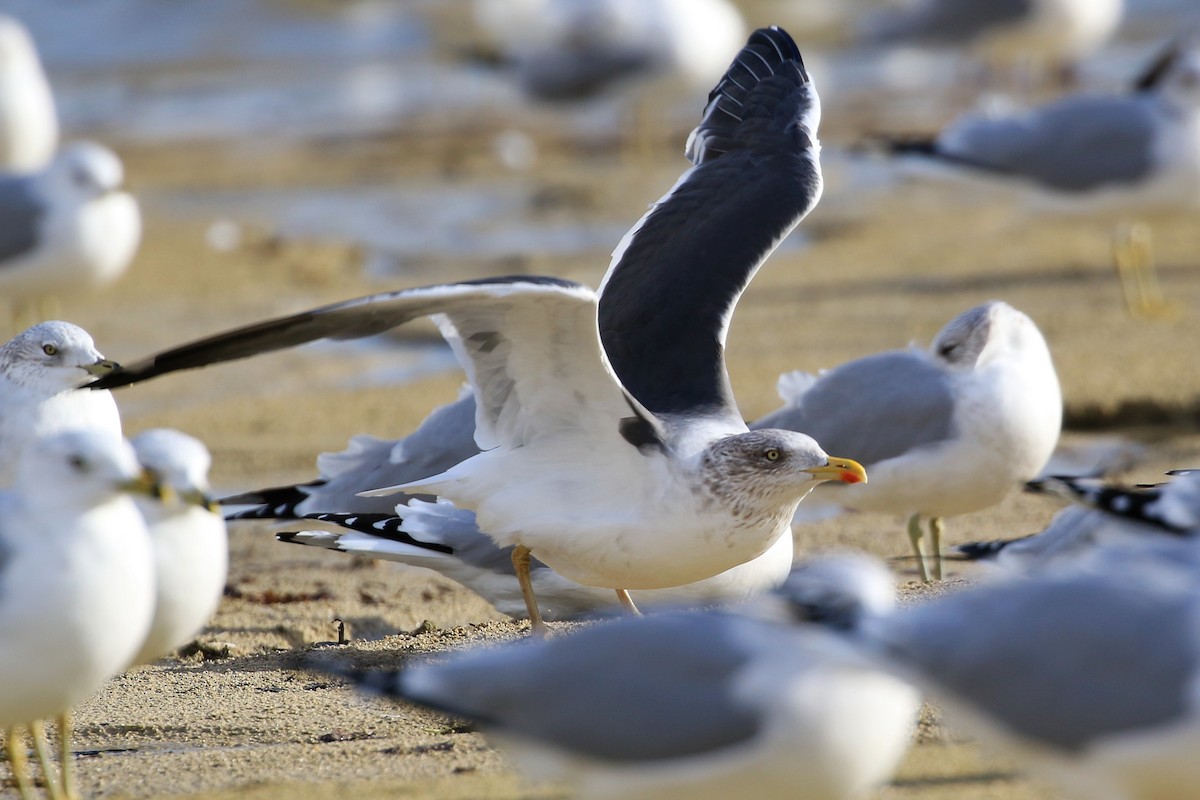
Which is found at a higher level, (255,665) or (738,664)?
(738,664)

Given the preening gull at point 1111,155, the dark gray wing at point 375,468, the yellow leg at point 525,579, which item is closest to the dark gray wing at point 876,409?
the dark gray wing at point 375,468

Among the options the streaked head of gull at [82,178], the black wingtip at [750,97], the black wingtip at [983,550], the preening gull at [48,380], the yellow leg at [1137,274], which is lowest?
the yellow leg at [1137,274]

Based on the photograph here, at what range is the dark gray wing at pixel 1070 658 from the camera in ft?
9.25

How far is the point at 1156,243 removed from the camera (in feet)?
36.9

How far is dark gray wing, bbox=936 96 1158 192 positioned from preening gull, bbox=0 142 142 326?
4758 mm

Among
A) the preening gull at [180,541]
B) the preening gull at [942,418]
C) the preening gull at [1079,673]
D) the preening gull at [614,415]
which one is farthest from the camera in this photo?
the preening gull at [942,418]

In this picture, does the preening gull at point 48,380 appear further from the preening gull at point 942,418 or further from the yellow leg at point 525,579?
the preening gull at point 942,418

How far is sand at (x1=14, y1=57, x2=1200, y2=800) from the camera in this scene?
4.09m

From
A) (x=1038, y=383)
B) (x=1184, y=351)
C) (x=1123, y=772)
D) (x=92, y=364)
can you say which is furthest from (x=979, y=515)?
(x=1123, y=772)

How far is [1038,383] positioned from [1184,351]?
266cm

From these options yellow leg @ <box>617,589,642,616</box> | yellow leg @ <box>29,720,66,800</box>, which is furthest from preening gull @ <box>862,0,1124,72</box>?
yellow leg @ <box>29,720,66,800</box>

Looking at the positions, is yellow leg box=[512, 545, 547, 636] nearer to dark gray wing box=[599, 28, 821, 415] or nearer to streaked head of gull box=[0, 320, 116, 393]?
dark gray wing box=[599, 28, 821, 415]


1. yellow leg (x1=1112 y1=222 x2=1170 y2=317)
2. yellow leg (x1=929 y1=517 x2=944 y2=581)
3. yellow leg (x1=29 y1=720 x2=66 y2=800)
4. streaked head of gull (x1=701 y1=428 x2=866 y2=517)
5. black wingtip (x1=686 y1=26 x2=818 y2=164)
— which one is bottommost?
yellow leg (x1=929 y1=517 x2=944 y2=581)

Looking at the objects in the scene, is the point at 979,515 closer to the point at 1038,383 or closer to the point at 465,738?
the point at 1038,383
